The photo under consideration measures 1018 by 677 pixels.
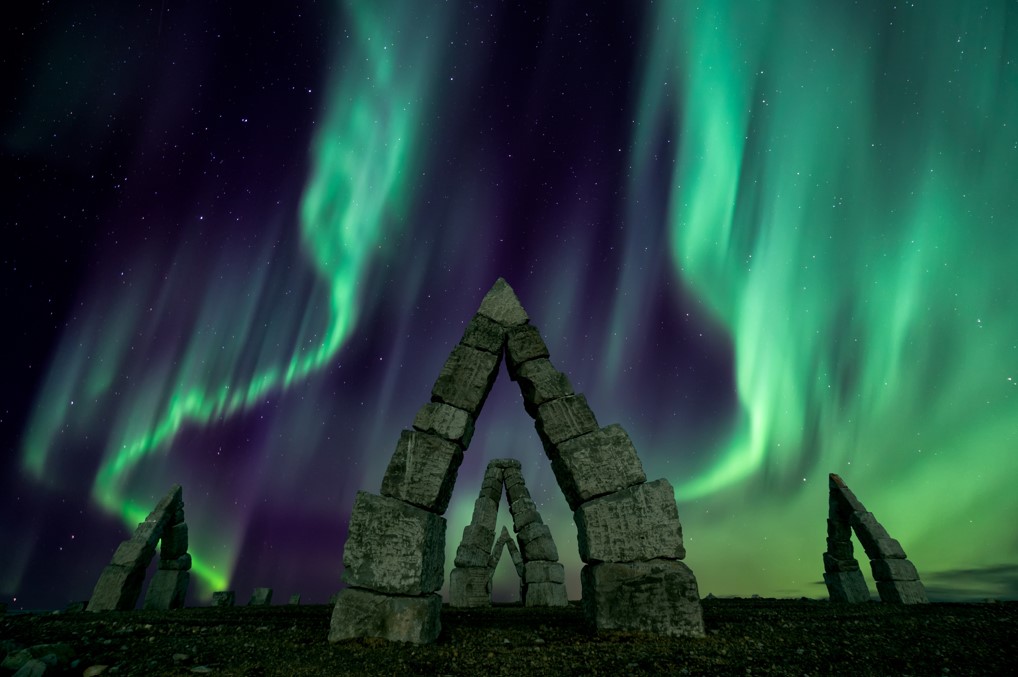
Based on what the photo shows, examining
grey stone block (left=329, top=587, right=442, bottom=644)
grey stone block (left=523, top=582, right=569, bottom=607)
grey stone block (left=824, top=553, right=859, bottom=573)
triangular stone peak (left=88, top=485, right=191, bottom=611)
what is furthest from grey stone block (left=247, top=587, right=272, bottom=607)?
grey stone block (left=824, top=553, right=859, bottom=573)

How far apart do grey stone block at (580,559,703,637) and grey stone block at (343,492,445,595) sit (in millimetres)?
2076

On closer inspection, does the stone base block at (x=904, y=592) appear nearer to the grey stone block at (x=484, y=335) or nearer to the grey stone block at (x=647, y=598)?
the grey stone block at (x=647, y=598)

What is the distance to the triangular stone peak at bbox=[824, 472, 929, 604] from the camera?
455 inches

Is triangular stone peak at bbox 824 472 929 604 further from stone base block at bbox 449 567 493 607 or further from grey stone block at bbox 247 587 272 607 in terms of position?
grey stone block at bbox 247 587 272 607

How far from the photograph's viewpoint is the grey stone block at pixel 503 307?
7.57 m

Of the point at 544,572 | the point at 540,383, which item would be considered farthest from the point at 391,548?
the point at 544,572

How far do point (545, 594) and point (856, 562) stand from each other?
892 centimetres

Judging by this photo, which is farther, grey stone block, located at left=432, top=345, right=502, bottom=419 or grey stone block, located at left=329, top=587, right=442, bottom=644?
grey stone block, located at left=432, top=345, right=502, bottom=419

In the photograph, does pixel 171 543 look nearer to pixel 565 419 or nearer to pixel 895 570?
pixel 565 419

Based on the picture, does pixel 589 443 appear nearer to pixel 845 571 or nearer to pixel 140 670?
pixel 140 670

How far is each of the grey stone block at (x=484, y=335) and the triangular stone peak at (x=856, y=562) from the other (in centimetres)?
1142

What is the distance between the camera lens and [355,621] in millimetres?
5535

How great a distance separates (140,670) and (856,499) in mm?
15365

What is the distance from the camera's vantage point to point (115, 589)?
11.0 meters
